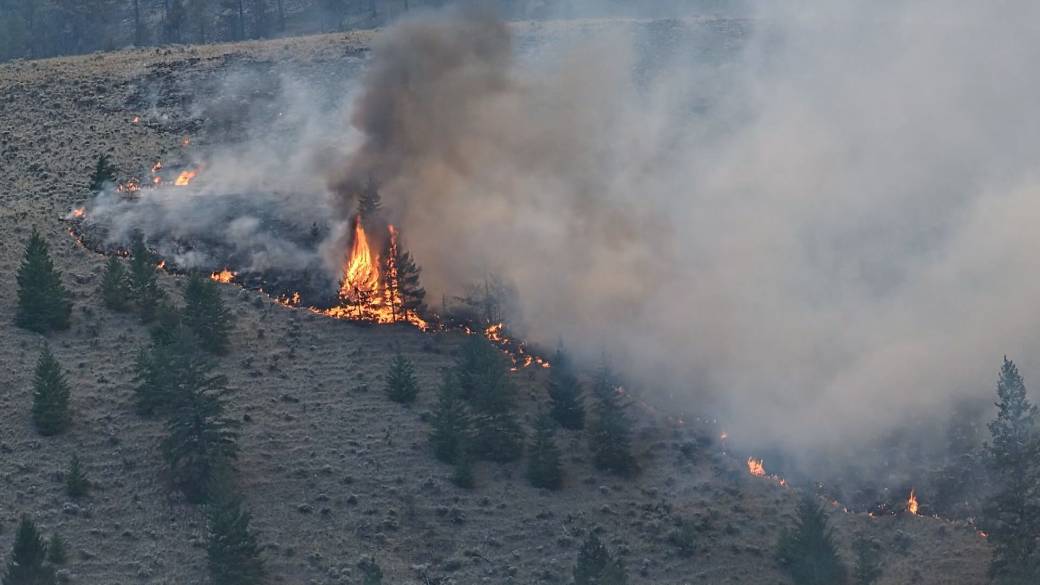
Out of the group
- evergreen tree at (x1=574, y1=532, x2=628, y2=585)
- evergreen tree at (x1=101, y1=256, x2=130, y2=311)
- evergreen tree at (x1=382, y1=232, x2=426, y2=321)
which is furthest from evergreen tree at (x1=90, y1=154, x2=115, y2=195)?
evergreen tree at (x1=574, y1=532, x2=628, y2=585)

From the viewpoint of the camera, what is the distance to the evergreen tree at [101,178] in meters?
89.5

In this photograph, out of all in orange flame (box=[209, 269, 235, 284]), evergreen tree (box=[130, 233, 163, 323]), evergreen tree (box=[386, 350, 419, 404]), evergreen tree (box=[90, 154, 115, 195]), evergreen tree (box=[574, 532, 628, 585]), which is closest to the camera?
evergreen tree (box=[574, 532, 628, 585])

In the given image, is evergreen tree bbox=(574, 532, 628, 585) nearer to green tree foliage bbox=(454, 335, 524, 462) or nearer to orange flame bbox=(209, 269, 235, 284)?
green tree foliage bbox=(454, 335, 524, 462)

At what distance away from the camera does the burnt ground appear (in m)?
59.4

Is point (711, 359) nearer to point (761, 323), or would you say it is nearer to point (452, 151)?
point (761, 323)

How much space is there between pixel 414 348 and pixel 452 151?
1427 cm

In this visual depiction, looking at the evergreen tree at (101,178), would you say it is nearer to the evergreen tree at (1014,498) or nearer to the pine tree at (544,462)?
the pine tree at (544,462)

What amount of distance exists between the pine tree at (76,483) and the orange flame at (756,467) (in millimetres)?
28788

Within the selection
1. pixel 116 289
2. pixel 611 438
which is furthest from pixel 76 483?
pixel 611 438

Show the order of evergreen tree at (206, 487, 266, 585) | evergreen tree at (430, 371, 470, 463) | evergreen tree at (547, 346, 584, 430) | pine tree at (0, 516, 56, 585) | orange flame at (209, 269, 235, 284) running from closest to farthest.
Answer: pine tree at (0, 516, 56, 585), evergreen tree at (206, 487, 266, 585), evergreen tree at (430, 371, 470, 463), evergreen tree at (547, 346, 584, 430), orange flame at (209, 269, 235, 284)

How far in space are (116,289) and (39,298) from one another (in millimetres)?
→ 4135

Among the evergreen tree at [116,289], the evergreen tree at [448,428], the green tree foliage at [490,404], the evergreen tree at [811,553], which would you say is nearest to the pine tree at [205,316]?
the evergreen tree at [116,289]

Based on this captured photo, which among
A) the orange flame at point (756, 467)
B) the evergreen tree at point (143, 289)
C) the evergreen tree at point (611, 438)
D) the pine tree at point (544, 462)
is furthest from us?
the evergreen tree at point (143, 289)

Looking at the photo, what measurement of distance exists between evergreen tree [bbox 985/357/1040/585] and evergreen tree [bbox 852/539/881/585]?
459 centimetres
